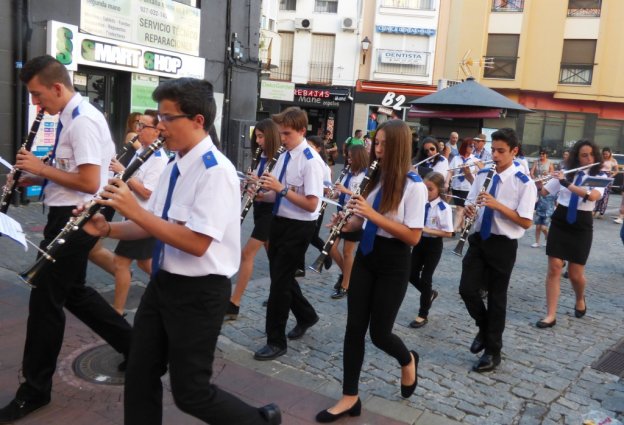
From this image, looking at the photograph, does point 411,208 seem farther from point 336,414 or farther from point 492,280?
point 492,280

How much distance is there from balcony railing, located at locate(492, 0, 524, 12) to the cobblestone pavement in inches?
1018

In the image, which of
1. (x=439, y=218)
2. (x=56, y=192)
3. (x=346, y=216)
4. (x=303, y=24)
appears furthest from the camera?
(x=303, y=24)

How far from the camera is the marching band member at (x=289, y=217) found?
4.46 metres

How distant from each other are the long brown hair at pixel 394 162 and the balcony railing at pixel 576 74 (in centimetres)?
2972

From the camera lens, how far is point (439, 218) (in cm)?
555

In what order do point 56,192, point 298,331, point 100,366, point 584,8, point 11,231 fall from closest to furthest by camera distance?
point 11,231 → point 56,192 → point 100,366 → point 298,331 → point 584,8

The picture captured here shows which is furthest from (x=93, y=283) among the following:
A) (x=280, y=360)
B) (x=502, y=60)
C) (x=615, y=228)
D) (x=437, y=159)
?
(x=502, y=60)

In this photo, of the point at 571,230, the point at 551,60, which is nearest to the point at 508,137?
the point at 571,230

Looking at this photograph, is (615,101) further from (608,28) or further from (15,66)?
(15,66)

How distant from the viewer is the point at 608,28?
28922mm

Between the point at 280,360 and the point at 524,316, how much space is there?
2985 millimetres

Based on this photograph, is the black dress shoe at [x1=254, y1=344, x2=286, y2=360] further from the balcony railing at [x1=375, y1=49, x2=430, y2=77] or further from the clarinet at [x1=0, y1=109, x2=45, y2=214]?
the balcony railing at [x1=375, y1=49, x2=430, y2=77]

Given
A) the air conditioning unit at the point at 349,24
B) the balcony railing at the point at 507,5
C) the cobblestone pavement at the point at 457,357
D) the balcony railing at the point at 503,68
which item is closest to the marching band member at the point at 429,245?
the cobblestone pavement at the point at 457,357

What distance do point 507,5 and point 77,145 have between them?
30739 millimetres
